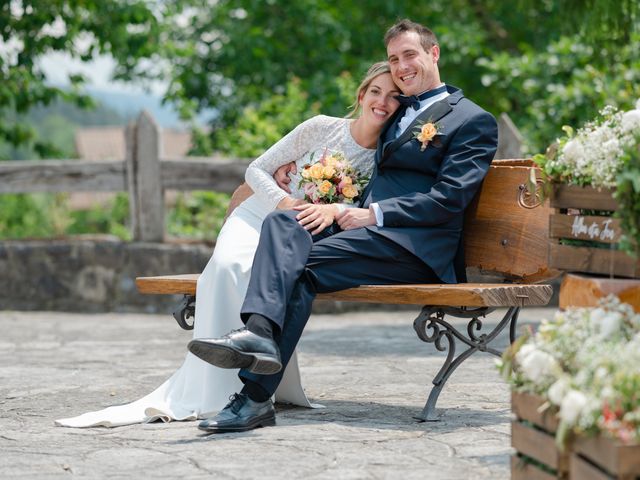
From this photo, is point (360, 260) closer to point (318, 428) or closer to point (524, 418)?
point (318, 428)

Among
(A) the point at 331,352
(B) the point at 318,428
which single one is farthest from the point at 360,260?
(A) the point at 331,352

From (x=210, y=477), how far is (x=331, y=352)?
3.48 metres

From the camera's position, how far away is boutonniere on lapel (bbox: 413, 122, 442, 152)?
539 cm

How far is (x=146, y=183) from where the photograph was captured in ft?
33.9

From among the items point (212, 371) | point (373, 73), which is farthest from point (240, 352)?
point (373, 73)

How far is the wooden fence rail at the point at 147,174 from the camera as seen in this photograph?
10.3 metres

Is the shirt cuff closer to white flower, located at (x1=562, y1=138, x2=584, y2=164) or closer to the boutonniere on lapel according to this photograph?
the boutonniere on lapel

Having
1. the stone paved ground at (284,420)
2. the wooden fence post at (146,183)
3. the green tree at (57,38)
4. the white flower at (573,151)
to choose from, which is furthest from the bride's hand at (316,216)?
the green tree at (57,38)

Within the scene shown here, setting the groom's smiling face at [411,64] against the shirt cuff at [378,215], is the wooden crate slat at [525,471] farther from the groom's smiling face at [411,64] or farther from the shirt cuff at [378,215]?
the groom's smiling face at [411,64]

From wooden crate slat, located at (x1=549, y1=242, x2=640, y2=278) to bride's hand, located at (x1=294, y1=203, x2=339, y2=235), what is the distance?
1296 millimetres

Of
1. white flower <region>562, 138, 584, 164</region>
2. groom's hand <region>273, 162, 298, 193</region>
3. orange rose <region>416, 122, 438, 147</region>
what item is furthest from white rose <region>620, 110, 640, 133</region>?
groom's hand <region>273, 162, 298, 193</region>

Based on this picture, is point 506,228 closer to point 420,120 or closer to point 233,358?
point 420,120

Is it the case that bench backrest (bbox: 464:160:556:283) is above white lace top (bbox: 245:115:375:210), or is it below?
below

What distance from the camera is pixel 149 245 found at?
1019 centimetres
